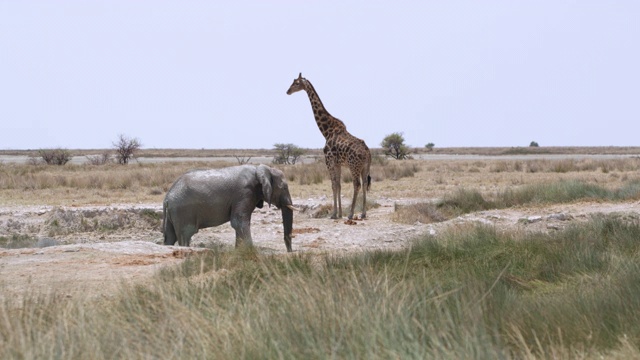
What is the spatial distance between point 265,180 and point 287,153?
43.5 m

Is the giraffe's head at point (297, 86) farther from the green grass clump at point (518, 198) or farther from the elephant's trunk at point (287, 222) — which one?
the elephant's trunk at point (287, 222)

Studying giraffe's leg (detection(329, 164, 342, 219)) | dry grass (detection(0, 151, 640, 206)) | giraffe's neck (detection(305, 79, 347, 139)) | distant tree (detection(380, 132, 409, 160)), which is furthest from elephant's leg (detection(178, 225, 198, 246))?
distant tree (detection(380, 132, 409, 160))

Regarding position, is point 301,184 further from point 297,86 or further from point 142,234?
point 142,234

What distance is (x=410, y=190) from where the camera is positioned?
28391mm

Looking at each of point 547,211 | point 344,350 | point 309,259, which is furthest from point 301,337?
point 547,211

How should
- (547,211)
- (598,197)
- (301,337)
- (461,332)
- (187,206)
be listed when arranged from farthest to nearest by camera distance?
(598,197) → (547,211) → (187,206) → (301,337) → (461,332)

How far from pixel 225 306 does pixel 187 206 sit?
7.07 m

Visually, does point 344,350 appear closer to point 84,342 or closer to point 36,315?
point 84,342

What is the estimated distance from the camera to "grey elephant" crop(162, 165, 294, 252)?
45.6 ft

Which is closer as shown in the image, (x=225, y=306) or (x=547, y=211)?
(x=225, y=306)

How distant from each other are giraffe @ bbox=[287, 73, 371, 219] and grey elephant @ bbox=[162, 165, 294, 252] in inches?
235

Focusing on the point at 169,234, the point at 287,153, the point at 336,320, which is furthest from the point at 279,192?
the point at 287,153

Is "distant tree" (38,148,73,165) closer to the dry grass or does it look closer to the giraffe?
the dry grass

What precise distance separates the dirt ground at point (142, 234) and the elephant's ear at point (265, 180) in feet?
2.68
